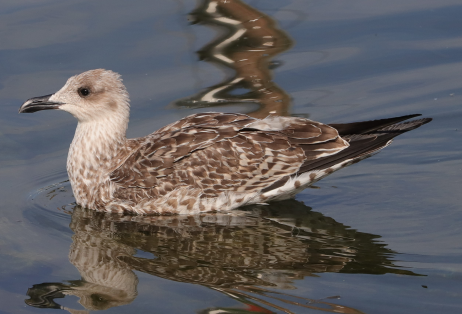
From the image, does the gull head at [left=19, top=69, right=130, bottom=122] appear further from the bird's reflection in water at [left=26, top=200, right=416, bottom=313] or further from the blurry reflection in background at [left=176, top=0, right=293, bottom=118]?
the blurry reflection in background at [left=176, top=0, right=293, bottom=118]

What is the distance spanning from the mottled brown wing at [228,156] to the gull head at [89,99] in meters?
0.73

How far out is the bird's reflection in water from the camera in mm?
6848

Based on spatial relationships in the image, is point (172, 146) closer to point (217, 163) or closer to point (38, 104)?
point (217, 163)

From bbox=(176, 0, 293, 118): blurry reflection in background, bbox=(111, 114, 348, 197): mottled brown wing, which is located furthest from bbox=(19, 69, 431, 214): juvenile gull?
bbox=(176, 0, 293, 118): blurry reflection in background

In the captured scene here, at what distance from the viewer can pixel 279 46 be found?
12.4 metres

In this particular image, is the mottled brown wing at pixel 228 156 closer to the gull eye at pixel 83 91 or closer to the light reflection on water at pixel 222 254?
the light reflection on water at pixel 222 254

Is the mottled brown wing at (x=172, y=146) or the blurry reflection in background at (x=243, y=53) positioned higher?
the blurry reflection in background at (x=243, y=53)

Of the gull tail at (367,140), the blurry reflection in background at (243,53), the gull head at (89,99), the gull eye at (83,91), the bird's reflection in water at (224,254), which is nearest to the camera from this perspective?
the bird's reflection in water at (224,254)

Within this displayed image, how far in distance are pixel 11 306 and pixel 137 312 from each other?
1.14 m

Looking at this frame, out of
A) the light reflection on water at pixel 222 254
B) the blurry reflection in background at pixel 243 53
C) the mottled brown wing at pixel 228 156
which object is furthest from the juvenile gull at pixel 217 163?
the blurry reflection in background at pixel 243 53

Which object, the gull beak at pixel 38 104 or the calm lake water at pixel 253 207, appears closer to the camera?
the calm lake water at pixel 253 207

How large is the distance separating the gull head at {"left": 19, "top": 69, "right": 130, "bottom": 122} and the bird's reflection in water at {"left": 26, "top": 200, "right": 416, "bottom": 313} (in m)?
1.14

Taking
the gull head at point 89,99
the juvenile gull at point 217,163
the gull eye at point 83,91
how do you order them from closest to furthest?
the juvenile gull at point 217,163, the gull head at point 89,99, the gull eye at point 83,91

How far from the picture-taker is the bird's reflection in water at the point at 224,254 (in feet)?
22.5
